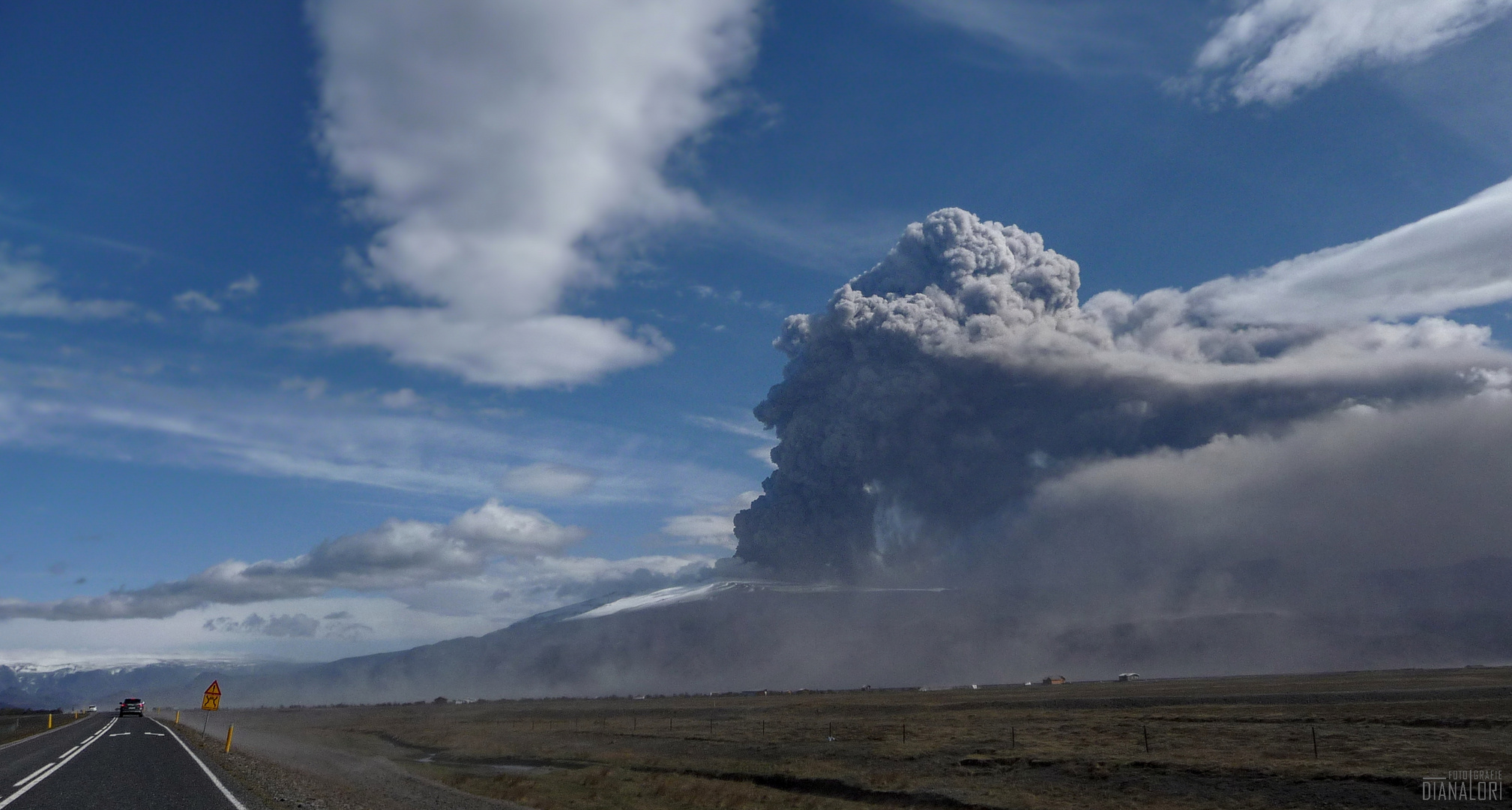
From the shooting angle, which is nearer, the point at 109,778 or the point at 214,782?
the point at 214,782

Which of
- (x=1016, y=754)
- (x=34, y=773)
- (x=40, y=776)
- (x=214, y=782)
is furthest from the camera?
(x=1016, y=754)

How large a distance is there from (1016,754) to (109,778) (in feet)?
149

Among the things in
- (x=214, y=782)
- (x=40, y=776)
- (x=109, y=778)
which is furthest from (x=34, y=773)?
(x=214, y=782)

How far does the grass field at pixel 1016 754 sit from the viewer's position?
41.2 metres

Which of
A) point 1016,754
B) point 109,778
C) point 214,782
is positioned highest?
point 109,778

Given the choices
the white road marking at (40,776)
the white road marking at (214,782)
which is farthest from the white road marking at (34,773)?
the white road marking at (214,782)

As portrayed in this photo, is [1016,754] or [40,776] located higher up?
[40,776]

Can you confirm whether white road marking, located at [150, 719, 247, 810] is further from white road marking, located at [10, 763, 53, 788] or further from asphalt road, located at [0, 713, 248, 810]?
white road marking, located at [10, 763, 53, 788]

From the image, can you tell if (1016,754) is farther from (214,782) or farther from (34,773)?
(34,773)

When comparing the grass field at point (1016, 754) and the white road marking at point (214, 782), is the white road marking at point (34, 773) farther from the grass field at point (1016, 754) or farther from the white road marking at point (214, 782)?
the grass field at point (1016, 754)

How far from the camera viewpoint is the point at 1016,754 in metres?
54.1

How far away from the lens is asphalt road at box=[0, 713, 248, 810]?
1100 inches

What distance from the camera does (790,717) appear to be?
99562 millimetres

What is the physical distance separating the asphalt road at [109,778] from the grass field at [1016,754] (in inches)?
582
